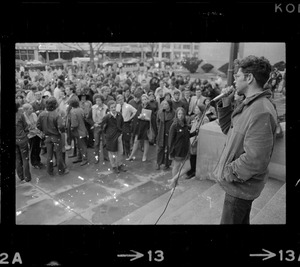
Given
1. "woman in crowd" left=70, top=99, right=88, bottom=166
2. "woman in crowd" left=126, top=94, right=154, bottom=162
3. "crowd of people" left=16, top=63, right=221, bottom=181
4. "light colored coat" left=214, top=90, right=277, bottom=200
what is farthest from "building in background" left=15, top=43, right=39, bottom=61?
"woman in crowd" left=126, top=94, right=154, bottom=162

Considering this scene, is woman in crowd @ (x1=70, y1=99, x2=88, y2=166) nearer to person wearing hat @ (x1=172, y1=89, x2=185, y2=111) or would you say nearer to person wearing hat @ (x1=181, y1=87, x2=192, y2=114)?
person wearing hat @ (x1=172, y1=89, x2=185, y2=111)

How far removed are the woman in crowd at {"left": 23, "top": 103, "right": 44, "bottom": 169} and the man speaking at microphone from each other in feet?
7.80

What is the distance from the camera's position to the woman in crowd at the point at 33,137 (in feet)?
11.6

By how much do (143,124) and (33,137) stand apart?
4.74 feet

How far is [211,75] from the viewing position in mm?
3654

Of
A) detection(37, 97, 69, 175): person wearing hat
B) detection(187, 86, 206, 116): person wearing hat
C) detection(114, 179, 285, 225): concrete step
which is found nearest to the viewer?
detection(114, 179, 285, 225): concrete step

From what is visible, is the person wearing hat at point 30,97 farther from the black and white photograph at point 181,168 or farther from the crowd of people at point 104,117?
the black and white photograph at point 181,168

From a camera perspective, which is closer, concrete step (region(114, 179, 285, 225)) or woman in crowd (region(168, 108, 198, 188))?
concrete step (region(114, 179, 285, 225))

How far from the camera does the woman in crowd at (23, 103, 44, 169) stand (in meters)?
3.54

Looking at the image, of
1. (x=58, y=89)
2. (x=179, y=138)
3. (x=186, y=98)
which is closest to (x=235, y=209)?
(x=179, y=138)

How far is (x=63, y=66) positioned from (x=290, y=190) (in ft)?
9.69

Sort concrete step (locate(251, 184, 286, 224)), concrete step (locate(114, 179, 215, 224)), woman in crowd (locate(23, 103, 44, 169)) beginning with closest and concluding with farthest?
1. concrete step (locate(251, 184, 286, 224))
2. concrete step (locate(114, 179, 215, 224))
3. woman in crowd (locate(23, 103, 44, 169))
